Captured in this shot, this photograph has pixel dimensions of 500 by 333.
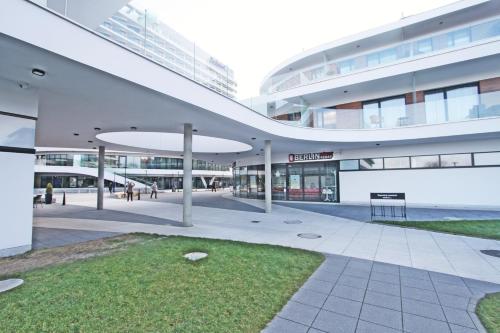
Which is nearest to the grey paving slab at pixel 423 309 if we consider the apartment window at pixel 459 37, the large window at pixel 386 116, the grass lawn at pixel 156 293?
the grass lawn at pixel 156 293

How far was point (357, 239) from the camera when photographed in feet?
27.4

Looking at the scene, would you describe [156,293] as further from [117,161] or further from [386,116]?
[117,161]

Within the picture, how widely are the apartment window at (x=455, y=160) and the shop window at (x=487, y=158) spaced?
0.34m

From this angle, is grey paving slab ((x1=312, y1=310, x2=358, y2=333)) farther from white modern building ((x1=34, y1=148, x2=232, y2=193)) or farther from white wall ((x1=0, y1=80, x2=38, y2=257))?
white modern building ((x1=34, y1=148, x2=232, y2=193))

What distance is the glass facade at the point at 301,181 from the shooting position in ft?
65.8

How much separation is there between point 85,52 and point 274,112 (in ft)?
42.3

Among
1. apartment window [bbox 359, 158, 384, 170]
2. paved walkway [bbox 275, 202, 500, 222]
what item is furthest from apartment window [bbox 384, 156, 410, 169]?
paved walkway [bbox 275, 202, 500, 222]

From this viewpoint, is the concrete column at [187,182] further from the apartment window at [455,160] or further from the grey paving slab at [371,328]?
the apartment window at [455,160]

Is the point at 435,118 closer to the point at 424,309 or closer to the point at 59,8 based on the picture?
the point at 424,309

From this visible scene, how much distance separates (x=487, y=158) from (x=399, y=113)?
612cm

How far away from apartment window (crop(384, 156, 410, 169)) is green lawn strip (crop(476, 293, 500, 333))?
14.8m

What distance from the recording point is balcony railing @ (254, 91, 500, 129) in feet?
44.5

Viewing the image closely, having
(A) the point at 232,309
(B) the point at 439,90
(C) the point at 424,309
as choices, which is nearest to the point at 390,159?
(B) the point at 439,90

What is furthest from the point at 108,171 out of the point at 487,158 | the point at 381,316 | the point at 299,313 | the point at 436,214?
the point at 487,158
